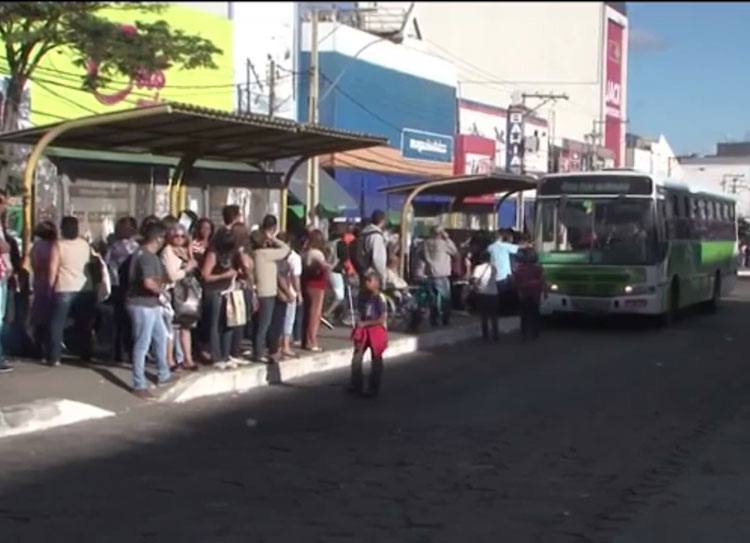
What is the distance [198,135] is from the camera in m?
16.5

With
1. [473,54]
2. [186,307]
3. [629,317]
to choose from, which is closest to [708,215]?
[629,317]

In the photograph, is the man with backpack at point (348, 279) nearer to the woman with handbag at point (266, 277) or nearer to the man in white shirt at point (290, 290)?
the man in white shirt at point (290, 290)

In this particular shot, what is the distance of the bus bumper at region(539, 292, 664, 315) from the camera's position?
72.7ft

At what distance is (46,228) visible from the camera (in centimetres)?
1380

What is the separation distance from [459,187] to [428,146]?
2036 cm

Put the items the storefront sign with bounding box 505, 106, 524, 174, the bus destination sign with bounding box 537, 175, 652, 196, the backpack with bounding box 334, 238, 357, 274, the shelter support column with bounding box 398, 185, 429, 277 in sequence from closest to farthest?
the backpack with bounding box 334, 238, 357, 274, the bus destination sign with bounding box 537, 175, 652, 196, the shelter support column with bounding box 398, 185, 429, 277, the storefront sign with bounding box 505, 106, 524, 174

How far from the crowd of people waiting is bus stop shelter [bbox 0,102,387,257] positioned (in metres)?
0.84

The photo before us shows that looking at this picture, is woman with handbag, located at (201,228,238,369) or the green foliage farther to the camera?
the green foliage

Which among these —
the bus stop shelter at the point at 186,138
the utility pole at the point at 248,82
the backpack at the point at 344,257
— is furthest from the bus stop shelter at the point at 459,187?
the utility pole at the point at 248,82

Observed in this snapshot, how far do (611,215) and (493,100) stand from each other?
178 ft

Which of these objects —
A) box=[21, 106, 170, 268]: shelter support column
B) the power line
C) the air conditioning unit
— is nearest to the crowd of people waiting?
box=[21, 106, 170, 268]: shelter support column

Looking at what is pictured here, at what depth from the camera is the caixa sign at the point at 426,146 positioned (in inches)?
1750

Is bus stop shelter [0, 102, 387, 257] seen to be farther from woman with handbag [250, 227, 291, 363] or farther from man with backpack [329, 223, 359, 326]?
man with backpack [329, 223, 359, 326]

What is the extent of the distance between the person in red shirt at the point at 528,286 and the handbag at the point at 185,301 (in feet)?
24.4
